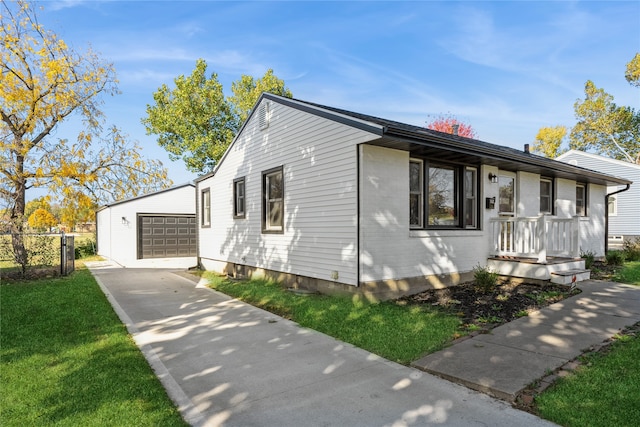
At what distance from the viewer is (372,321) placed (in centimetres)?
596

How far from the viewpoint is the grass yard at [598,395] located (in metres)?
2.98

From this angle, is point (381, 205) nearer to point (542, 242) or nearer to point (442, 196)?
point (442, 196)

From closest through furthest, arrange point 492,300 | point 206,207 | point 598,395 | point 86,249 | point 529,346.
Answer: point 598,395
point 529,346
point 492,300
point 206,207
point 86,249

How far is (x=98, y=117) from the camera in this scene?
15266 millimetres

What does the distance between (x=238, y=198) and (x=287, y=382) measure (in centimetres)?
868

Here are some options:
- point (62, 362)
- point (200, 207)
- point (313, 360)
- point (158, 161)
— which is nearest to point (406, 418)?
point (313, 360)

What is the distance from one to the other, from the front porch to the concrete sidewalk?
4.99 feet

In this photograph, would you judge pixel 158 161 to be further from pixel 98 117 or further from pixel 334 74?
pixel 334 74

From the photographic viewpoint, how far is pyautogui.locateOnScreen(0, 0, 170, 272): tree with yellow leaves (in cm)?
1268

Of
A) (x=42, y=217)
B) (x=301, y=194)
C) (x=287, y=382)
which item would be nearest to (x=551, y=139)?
(x=301, y=194)

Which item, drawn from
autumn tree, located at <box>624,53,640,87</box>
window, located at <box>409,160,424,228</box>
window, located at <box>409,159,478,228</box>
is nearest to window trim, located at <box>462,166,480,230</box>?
window, located at <box>409,159,478,228</box>

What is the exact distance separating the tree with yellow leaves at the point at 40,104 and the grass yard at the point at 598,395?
13352 millimetres

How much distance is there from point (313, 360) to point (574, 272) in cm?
687

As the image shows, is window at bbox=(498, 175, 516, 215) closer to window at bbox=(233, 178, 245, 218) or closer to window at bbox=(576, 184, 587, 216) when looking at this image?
window at bbox=(576, 184, 587, 216)
